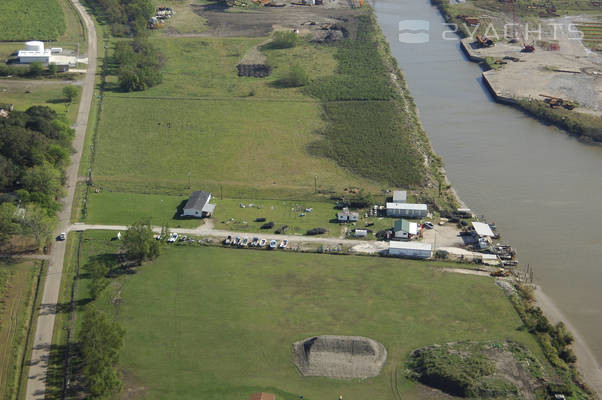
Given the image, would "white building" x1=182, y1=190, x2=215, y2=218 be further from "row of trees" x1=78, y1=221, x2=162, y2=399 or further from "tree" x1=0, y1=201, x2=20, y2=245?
"tree" x1=0, y1=201, x2=20, y2=245

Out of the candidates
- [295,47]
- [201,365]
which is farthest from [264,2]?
[201,365]

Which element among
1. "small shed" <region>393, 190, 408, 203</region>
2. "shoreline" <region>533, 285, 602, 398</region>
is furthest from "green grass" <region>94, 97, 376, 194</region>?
"shoreline" <region>533, 285, 602, 398</region>

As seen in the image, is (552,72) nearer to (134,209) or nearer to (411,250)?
(411,250)

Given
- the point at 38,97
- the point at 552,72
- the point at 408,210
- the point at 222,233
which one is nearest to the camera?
the point at 222,233

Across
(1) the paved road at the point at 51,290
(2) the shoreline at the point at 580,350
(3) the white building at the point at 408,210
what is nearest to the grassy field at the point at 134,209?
(1) the paved road at the point at 51,290

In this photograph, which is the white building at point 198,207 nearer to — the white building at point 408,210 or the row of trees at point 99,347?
the row of trees at point 99,347

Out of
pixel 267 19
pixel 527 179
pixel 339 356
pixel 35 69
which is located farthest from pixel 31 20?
pixel 339 356
